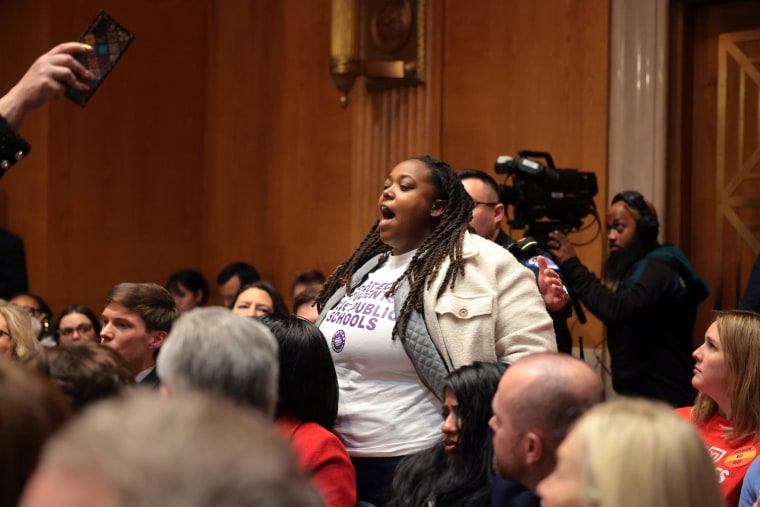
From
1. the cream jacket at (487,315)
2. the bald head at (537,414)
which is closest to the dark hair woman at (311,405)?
the cream jacket at (487,315)

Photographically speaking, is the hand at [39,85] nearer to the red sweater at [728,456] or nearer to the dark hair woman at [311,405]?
the dark hair woman at [311,405]

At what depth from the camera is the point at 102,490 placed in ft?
2.93

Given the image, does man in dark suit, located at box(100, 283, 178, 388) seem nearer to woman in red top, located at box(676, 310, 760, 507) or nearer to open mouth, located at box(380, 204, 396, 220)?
open mouth, located at box(380, 204, 396, 220)

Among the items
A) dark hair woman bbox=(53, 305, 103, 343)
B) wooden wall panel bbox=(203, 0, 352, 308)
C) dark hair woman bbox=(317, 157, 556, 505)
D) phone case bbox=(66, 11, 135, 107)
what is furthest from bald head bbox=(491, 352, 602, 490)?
wooden wall panel bbox=(203, 0, 352, 308)

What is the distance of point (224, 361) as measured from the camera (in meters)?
1.79

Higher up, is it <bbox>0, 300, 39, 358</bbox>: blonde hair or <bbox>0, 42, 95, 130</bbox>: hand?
<bbox>0, 42, 95, 130</bbox>: hand

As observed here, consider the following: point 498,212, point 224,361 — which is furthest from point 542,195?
point 224,361

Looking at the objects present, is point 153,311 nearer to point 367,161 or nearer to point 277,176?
point 367,161

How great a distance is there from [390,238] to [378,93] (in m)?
3.13

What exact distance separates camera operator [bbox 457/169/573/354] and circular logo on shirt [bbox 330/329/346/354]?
676 mm

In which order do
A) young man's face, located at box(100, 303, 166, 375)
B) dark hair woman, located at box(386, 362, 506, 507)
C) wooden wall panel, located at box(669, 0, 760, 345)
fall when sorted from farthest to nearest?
wooden wall panel, located at box(669, 0, 760, 345) < young man's face, located at box(100, 303, 166, 375) < dark hair woman, located at box(386, 362, 506, 507)

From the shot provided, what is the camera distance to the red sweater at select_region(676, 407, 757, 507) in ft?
8.90

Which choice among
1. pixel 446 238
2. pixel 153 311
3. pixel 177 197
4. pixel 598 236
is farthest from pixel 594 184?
pixel 177 197

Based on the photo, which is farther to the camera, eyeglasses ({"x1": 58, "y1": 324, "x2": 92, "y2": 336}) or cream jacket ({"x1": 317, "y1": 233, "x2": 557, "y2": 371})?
eyeglasses ({"x1": 58, "y1": 324, "x2": 92, "y2": 336})
